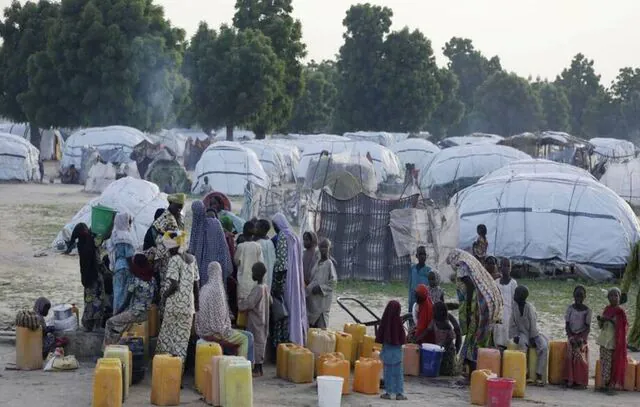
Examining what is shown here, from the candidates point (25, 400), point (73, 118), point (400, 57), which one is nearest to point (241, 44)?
point (73, 118)

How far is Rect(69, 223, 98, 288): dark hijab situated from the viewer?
11.6 metres

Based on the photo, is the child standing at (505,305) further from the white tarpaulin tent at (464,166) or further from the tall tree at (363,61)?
the tall tree at (363,61)

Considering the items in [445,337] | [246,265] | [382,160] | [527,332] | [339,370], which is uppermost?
[382,160]

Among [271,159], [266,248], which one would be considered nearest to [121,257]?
[266,248]

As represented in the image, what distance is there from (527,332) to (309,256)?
2.49 metres

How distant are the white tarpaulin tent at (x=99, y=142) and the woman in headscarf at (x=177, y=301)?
28.6 meters

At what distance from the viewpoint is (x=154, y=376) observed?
966 centimetres

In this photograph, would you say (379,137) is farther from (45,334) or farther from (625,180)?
(45,334)

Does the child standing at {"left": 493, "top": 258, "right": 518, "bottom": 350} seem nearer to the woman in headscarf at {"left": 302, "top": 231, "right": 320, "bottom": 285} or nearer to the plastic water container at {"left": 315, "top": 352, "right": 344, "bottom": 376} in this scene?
the plastic water container at {"left": 315, "top": 352, "right": 344, "bottom": 376}

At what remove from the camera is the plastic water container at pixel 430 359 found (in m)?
11.5

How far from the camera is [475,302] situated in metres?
11.1

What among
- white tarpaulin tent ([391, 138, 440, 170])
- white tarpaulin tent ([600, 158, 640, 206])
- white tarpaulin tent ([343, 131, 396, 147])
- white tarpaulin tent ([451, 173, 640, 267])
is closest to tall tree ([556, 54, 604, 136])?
white tarpaulin tent ([343, 131, 396, 147])

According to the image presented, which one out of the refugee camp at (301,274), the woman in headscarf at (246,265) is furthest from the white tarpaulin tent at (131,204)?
the woman in headscarf at (246,265)

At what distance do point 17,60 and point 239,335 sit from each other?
40.7 metres
